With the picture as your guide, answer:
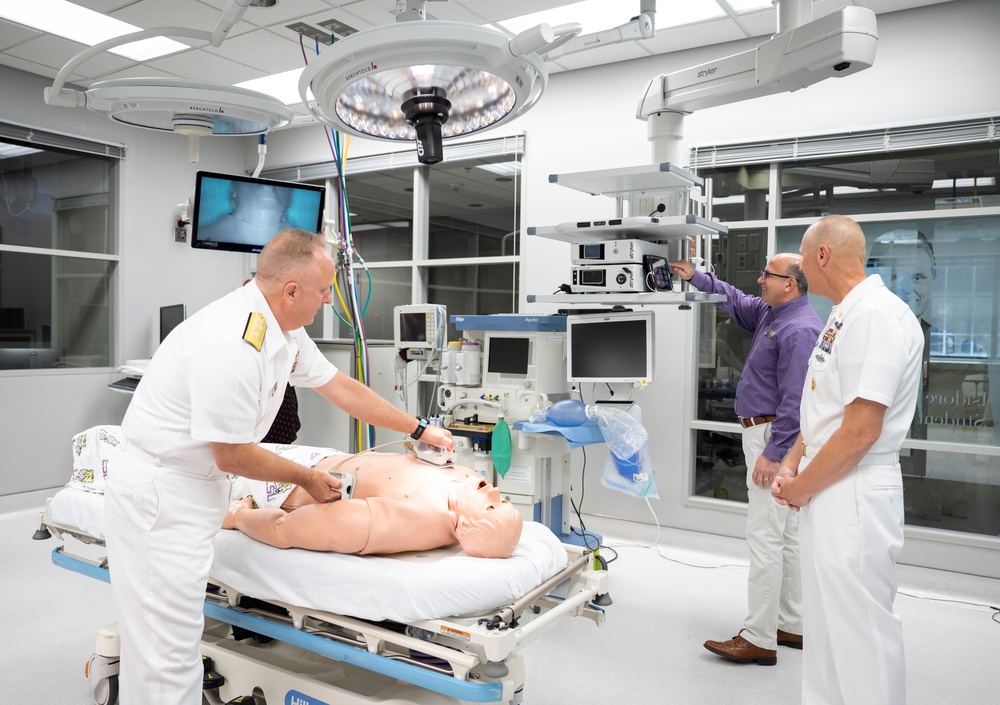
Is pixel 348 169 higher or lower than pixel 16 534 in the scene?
higher

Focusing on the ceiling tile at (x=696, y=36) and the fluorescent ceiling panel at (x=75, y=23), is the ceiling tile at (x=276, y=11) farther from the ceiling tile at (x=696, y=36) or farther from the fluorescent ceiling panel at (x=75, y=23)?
the ceiling tile at (x=696, y=36)

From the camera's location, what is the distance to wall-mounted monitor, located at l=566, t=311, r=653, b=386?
11.0ft

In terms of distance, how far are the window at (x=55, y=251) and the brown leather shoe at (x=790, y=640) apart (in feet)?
16.5

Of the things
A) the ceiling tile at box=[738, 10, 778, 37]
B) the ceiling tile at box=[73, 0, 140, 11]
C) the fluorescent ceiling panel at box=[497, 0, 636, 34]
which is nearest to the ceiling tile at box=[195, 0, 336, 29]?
the ceiling tile at box=[73, 0, 140, 11]

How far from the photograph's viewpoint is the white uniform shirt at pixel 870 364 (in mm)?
1898

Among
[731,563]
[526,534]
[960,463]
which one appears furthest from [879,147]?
[526,534]

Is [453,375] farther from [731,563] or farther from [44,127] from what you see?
[44,127]

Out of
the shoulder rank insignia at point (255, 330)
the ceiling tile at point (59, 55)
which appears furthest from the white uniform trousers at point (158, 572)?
the ceiling tile at point (59, 55)

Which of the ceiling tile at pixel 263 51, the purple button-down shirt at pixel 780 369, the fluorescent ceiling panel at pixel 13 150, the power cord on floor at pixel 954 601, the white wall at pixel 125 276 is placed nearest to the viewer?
the purple button-down shirt at pixel 780 369

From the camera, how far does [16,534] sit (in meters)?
4.29

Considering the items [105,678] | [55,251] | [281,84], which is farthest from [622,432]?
[55,251]

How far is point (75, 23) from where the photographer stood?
4.12 m

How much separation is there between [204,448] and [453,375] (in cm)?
190

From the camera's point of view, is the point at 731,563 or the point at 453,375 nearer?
the point at 453,375
